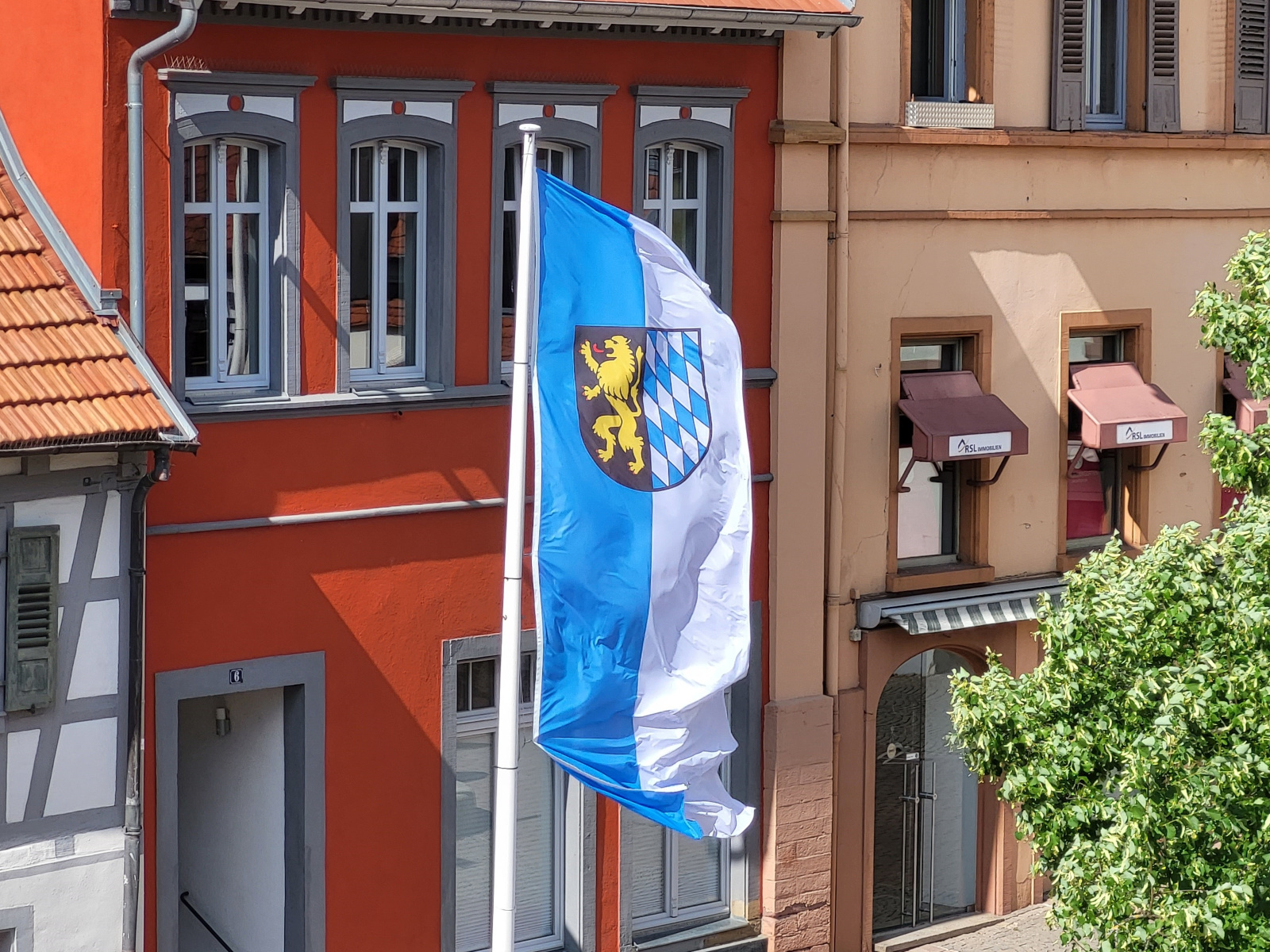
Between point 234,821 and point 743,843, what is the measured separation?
13.7 ft

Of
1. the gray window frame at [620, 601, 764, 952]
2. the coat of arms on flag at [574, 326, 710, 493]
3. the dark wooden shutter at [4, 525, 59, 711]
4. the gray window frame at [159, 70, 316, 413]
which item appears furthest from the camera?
the gray window frame at [620, 601, 764, 952]

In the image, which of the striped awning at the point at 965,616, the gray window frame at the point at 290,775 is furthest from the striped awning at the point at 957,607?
the gray window frame at the point at 290,775

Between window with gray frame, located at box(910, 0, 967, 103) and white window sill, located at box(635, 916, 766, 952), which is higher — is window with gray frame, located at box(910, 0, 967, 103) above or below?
above

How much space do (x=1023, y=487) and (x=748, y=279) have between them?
366 cm

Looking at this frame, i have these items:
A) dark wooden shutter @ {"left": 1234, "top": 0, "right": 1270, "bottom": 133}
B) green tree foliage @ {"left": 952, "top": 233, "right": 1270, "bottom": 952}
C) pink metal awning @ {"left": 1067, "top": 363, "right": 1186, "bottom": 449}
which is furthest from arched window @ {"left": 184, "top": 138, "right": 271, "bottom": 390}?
dark wooden shutter @ {"left": 1234, "top": 0, "right": 1270, "bottom": 133}

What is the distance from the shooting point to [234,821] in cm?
1479

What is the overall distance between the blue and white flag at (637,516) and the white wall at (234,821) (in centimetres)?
408

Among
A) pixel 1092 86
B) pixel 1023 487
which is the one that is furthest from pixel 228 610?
pixel 1092 86

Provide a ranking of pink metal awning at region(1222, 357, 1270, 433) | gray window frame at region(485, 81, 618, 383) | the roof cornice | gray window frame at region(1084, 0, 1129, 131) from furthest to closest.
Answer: pink metal awning at region(1222, 357, 1270, 433) < gray window frame at region(1084, 0, 1129, 131) < gray window frame at region(485, 81, 618, 383) < the roof cornice

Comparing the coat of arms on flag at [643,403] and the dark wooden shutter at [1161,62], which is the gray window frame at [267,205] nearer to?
the coat of arms on flag at [643,403]

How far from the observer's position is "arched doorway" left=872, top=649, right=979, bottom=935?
1809 centimetres

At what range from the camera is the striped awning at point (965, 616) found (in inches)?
675

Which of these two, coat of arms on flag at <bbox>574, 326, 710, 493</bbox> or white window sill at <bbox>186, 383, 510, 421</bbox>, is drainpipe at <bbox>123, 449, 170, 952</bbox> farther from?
coat of arms on flag at <bbox>574, 326, 710, 493</bbox>

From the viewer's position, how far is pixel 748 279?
53.1 feet
